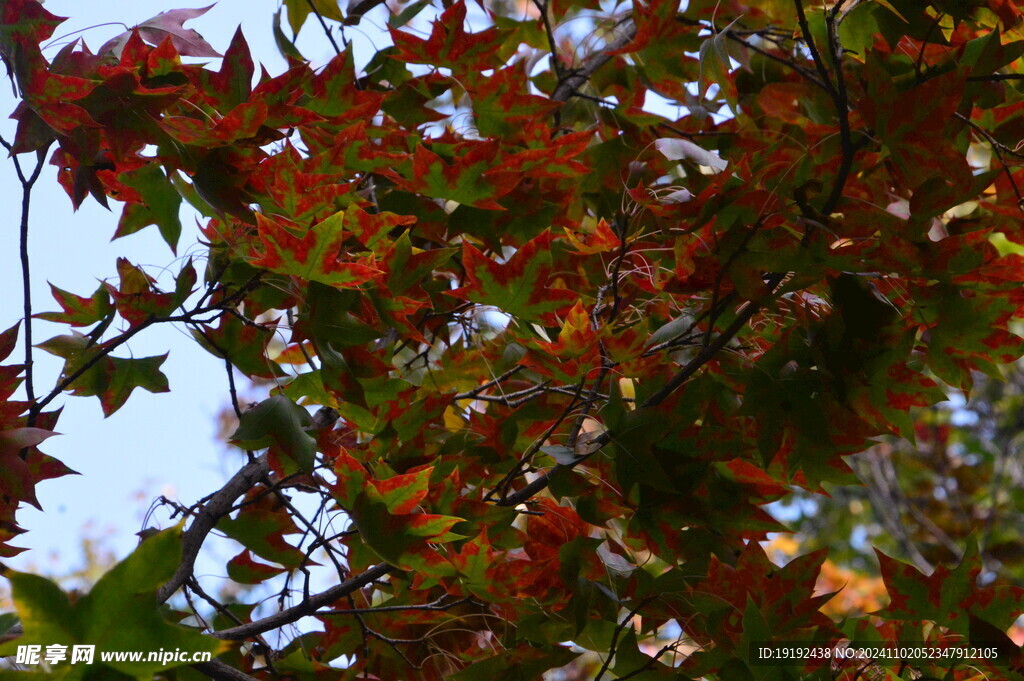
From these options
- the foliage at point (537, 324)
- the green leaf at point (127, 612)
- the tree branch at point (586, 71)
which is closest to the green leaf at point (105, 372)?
the foliage at point (537, 324)

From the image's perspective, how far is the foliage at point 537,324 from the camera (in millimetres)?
676

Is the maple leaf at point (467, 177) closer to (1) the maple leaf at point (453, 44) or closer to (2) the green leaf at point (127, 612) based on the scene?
(1) the maple leaf at point (453, 44)

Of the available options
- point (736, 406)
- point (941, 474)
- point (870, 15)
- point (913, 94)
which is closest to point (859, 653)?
point (736, 406)

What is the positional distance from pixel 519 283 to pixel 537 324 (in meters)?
0.06

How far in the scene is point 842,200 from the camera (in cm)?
82

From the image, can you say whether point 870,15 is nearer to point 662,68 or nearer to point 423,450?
point 662,68

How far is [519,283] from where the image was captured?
756mm

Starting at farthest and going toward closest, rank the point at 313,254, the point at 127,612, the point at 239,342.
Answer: the point at 239,342 → the point at 313,254 → the point at 127,612

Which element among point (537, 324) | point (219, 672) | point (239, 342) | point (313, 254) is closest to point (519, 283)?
point (537, 324)

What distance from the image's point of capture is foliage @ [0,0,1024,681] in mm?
676

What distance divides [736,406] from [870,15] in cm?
48

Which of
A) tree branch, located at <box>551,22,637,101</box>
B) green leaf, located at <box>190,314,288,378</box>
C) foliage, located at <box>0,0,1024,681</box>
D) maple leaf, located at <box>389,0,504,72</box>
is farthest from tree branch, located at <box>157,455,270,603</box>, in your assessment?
tree branch, located at <box>551,22,637,101</box>

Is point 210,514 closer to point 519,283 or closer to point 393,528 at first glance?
point 393,528

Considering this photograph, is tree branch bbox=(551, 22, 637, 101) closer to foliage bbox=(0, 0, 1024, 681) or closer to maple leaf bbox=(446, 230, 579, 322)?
foliage bbox=(0, 0, 1024, 681)
